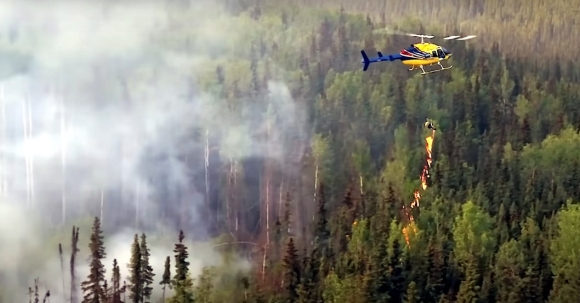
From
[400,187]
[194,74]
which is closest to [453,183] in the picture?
[400,187]

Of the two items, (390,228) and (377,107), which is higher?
(377,107)

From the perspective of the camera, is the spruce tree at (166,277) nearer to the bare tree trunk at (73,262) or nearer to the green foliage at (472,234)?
the bare tree trunk at (73,262)

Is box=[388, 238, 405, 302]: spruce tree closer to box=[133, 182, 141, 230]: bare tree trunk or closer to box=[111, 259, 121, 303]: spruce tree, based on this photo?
box=[111, 259, 121, 303]: spruce tree

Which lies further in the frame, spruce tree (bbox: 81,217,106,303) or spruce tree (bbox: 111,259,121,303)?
spruce tree (bbox: 81,217,106,303)

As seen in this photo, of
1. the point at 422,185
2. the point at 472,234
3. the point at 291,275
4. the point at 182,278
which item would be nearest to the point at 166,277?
the point at 182,278

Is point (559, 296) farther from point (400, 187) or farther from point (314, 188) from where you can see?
point (314, 188)
